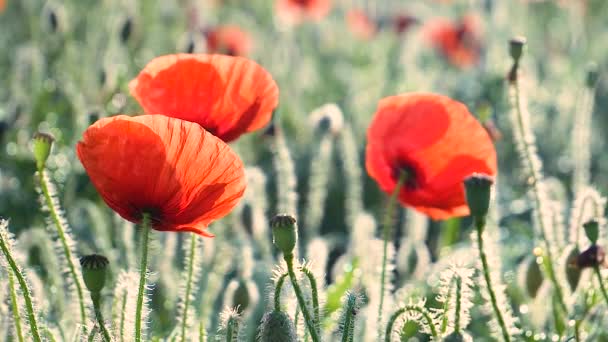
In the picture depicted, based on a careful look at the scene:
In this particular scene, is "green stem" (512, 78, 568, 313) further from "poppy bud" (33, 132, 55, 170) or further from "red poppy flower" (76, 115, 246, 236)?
"poppy bud" (33, 132, 55, 170)

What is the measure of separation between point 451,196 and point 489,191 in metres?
0.39

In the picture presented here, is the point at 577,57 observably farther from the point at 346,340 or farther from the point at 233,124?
the point at 346,340

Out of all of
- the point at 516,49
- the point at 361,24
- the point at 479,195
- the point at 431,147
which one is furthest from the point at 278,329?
the point at 361,24

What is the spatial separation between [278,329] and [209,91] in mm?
417

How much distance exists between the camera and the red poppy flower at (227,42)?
3617 millimetres

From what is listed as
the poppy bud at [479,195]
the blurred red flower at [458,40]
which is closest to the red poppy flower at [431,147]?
the poppy bud at [479,195]

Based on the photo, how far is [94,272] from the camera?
3.88ft

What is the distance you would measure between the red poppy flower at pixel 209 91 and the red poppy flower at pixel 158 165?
23 cm

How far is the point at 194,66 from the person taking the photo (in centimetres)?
144

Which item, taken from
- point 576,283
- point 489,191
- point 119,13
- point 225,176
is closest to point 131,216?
point 225,176

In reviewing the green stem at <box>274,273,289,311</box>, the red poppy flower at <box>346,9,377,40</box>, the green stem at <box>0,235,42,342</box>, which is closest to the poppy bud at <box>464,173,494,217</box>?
the green stem at <box>274,273,289,311</box>

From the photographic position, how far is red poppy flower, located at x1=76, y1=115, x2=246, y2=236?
3.98 ft

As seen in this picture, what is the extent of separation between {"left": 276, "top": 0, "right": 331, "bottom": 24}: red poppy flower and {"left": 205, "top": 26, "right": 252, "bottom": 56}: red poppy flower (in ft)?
0.96

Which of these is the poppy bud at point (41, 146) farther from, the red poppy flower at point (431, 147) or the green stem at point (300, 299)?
the red poppy flower at point (431, 147)
